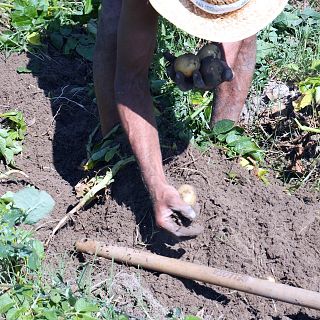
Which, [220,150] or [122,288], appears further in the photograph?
[220,150]

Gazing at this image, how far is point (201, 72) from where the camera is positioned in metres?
3.67

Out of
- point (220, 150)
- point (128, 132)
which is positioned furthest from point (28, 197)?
point (220, 150)

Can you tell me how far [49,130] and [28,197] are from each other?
2.39 feet

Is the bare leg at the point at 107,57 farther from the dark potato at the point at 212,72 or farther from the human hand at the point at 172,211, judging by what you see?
the human hand at the point at 172,211

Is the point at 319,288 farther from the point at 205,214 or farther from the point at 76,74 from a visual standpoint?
the point at 76,74

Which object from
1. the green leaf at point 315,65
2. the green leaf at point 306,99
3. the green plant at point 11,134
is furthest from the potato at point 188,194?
the green leaf at point 315,65

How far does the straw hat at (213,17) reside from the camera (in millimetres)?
3154

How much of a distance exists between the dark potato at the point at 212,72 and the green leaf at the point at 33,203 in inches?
30.9

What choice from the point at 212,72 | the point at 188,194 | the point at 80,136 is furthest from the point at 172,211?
the point at 80,136

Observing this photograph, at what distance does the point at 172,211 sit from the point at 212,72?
0.57 meters

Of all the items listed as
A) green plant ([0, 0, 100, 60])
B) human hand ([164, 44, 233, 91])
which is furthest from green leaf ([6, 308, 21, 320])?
green plant ([0, 0, 100, 60])

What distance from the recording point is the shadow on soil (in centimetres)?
373

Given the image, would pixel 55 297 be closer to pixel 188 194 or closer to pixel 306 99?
pixel 188 194

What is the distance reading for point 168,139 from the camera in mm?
4074
